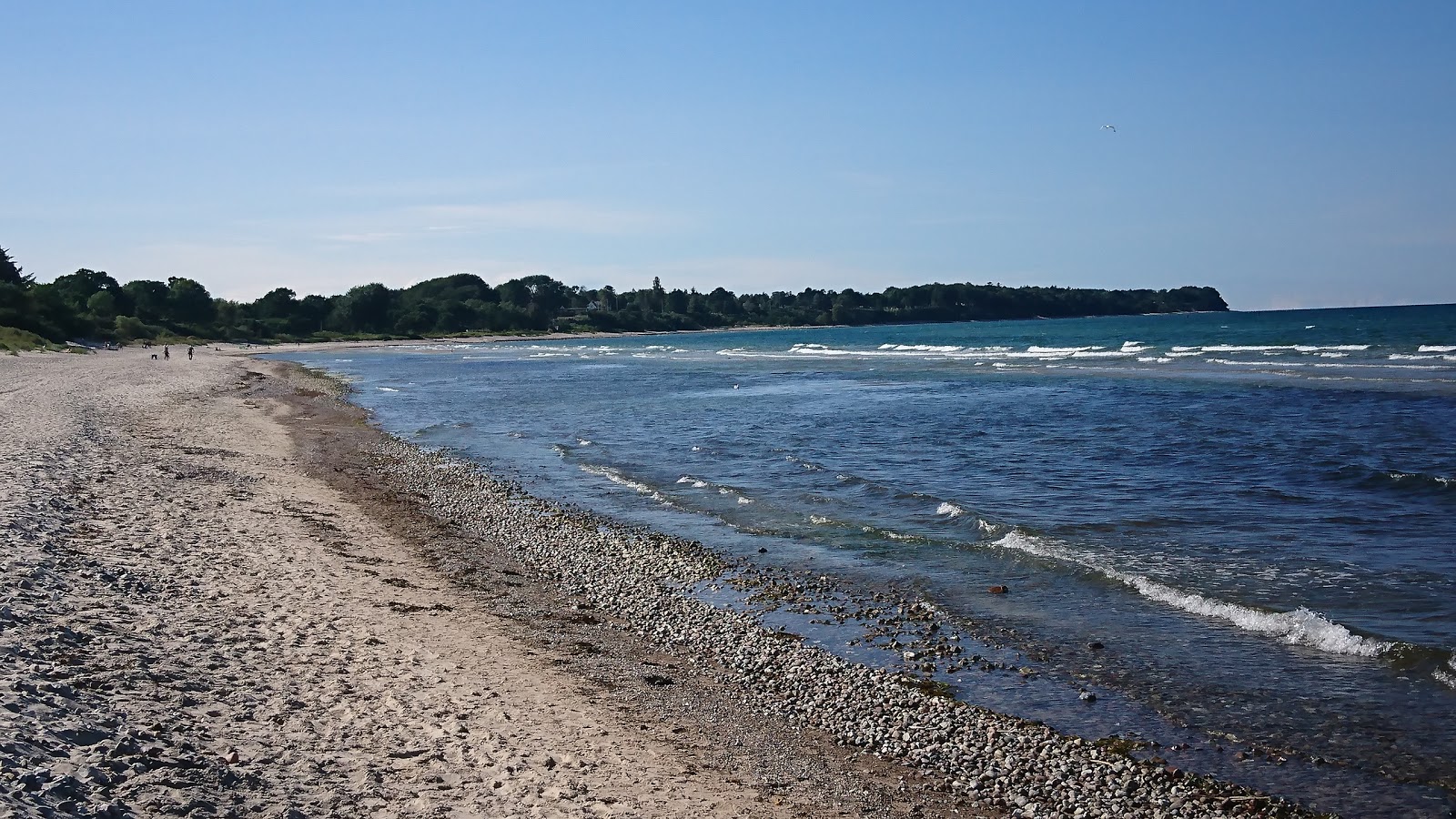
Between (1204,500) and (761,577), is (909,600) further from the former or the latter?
(1204,500)

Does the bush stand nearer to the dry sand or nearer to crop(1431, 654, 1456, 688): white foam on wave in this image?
the dry sand

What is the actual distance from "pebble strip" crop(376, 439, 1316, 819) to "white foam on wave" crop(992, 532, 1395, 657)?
9.50ft

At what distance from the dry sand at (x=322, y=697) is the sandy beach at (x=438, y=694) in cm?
3

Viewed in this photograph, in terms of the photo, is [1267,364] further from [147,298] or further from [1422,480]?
[147,298]

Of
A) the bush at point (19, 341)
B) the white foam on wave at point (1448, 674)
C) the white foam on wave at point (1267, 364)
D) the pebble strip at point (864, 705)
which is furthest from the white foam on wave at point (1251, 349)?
the bush at point (19, 341)

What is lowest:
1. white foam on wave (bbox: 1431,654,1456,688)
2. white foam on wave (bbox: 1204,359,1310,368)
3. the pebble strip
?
the pebble strip

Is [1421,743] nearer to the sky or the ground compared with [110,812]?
nearer to the ground

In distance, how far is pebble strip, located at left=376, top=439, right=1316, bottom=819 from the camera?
6629 mm

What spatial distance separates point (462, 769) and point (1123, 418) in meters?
26.6

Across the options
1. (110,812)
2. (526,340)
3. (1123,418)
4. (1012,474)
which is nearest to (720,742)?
(110,812)

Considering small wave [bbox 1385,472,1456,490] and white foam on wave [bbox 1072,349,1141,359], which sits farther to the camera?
white foam on wave [bbox 1072,349,1141,359]

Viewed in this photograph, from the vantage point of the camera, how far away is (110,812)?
16.9ft

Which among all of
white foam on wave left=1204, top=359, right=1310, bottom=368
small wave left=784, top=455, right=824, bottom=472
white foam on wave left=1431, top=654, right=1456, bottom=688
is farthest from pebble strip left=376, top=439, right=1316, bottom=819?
white foam on wave left=1204, top=359, right=1310, bottom=368

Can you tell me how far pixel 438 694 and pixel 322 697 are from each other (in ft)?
2.92
